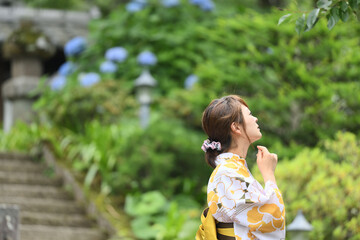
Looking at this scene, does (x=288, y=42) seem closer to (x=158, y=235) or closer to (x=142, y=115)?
(x=142, y=115)

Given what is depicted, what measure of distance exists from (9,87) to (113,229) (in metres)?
5.17

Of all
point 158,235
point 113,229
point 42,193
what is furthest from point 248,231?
point 42,193

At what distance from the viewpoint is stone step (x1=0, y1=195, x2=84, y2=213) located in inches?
287

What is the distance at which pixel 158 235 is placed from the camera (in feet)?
20.4

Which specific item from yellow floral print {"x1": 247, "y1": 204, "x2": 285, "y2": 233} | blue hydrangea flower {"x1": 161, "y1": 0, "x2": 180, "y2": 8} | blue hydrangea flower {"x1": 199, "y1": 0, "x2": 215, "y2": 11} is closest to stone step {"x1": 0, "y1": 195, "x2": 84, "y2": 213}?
blue hydrangea flower {"x1": 161, "y1": 0, "x2": 180, "y2": 8}

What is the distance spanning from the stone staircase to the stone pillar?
98.4 inches

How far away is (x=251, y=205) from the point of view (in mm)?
2436

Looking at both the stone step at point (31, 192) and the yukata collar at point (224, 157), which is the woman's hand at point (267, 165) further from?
the stone step at point (31, 192)

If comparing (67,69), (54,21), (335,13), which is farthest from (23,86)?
(335,13)

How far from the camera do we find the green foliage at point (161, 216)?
6.11 metres

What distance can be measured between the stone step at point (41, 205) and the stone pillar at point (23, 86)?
3.63 m

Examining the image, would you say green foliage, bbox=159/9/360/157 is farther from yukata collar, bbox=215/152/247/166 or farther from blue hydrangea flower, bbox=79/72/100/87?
yukata collar, bbox=215/152/247/166

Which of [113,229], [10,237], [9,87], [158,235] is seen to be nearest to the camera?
[10,237]

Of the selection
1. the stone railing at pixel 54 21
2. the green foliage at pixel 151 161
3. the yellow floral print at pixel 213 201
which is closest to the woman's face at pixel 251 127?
the yellow floral print at pixel 213 201
